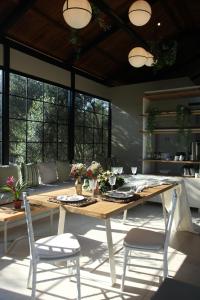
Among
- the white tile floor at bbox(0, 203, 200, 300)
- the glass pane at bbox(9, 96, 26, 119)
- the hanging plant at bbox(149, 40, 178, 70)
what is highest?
the hanging plant at bbox(149, 40, 178, 70)

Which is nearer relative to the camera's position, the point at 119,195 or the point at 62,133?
the point at 119,195

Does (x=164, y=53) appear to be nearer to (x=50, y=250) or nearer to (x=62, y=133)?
(x=62, y=133)

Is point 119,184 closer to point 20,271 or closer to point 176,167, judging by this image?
point 20,271

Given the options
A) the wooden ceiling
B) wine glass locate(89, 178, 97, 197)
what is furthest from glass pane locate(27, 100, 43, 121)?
wine glass locate(89, 178, 97, 197)

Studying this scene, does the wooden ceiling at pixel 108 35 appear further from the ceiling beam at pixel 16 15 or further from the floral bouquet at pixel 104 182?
the floral bouquet at pixel 104 182

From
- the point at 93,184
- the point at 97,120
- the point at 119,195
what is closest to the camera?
the point at 119,195

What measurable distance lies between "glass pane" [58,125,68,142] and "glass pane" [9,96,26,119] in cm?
104

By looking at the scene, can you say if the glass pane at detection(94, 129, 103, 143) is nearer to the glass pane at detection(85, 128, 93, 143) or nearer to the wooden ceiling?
the glass pane at detection(85, 128, 93, 143)

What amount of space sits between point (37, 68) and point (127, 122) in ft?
9.92

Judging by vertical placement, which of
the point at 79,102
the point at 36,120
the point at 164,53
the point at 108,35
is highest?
the point at 108,35

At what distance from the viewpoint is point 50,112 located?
5.91 meters

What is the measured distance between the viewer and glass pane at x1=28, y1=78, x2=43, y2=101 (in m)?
5.36

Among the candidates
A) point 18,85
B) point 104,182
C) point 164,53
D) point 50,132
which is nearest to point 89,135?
point 50,132

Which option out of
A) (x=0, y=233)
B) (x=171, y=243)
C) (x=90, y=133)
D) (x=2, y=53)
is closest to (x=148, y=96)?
(x=90, y=133)
